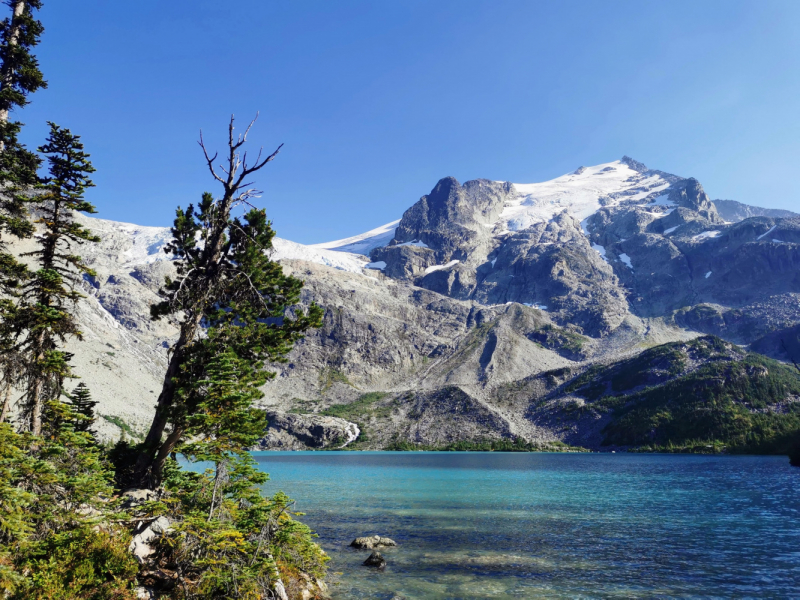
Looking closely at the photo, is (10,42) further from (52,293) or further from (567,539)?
(567,539)

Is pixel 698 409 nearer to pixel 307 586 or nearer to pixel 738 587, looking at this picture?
pixel 738 587

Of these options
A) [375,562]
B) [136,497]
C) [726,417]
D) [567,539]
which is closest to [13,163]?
[136,497]

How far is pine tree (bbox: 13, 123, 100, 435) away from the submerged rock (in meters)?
22.0

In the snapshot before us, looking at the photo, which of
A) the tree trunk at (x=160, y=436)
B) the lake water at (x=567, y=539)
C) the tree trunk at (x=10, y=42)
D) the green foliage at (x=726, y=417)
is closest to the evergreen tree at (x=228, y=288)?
the tree trunk at (x=160, y=436)

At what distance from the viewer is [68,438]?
1577cm

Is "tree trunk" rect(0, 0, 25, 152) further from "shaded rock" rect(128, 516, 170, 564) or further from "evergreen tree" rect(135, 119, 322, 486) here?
"shaded rock" rect(128, 516, 170, 564)

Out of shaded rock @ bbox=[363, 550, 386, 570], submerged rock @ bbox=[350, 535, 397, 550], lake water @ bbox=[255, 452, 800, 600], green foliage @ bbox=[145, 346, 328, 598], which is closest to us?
green foliage @ bbox=[145, 346, 328, 598]

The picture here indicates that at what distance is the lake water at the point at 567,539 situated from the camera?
23453mm

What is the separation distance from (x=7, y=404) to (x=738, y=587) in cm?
3555

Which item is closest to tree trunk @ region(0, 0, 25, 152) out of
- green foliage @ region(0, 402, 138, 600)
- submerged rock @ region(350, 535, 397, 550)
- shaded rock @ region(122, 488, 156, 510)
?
green foliage @ region(0, 402, 138, 600)

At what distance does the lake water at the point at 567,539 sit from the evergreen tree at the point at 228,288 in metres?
13.5

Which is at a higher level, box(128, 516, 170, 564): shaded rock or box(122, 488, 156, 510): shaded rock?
box(122, 488, 156, 510): shaded rock

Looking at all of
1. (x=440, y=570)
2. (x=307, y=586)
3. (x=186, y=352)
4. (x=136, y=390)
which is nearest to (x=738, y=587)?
(x=440, y=570)

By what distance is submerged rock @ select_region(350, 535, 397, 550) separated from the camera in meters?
32.8
